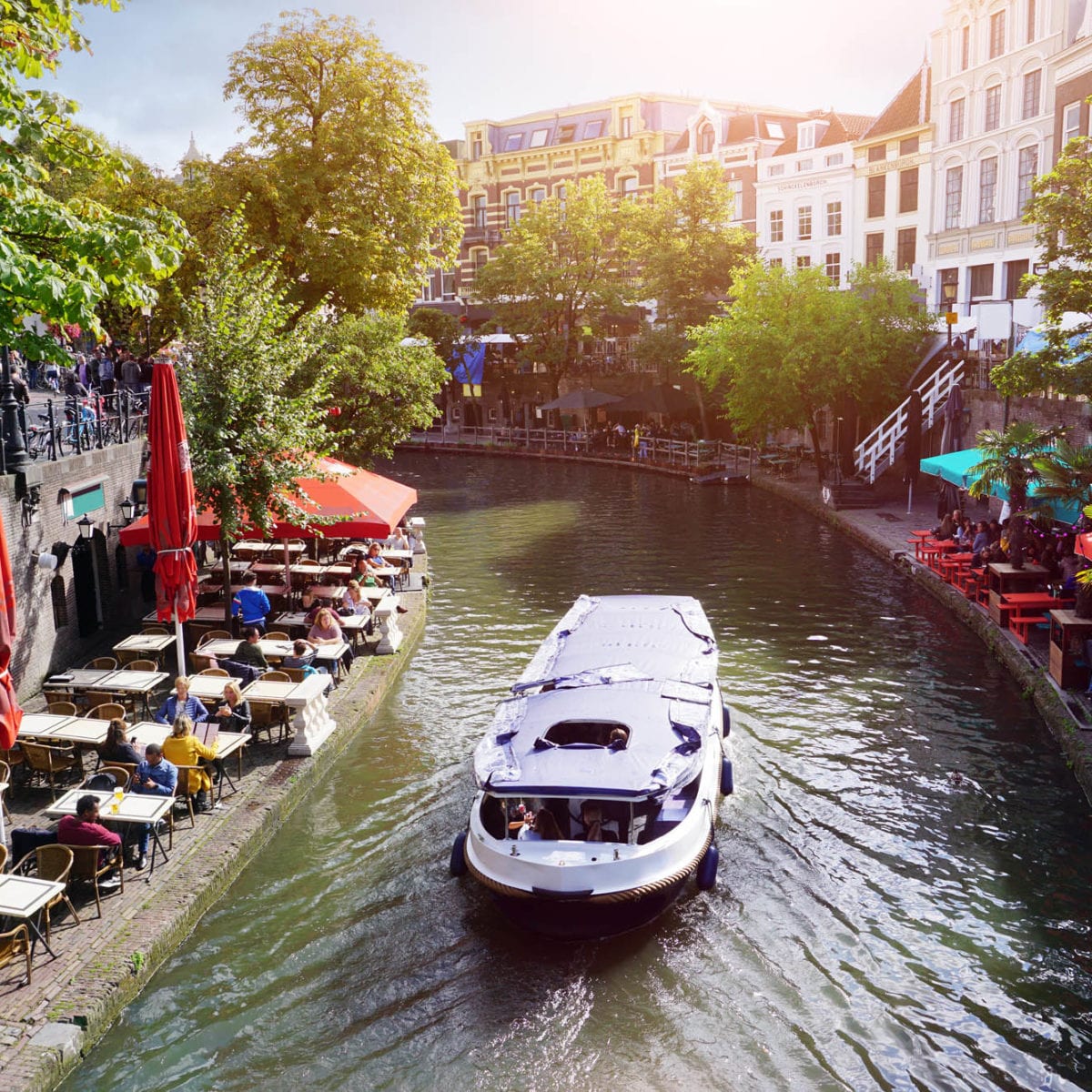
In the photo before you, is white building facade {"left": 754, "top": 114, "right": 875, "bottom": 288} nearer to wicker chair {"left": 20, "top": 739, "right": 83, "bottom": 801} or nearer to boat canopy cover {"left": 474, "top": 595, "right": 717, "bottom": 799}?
boat canopy cover {"left": 474, "top": 595, "right": 717, "bottom": 799}

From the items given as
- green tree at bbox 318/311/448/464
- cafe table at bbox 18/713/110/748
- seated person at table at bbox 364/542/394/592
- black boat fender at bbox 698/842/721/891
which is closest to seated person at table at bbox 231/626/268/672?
cafe table at bbox 18/713/110/748

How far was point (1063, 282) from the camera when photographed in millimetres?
19875

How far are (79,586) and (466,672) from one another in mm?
7029

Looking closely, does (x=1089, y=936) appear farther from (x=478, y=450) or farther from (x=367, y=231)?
(x=478, y=450)

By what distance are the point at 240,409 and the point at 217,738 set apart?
6.42 metres

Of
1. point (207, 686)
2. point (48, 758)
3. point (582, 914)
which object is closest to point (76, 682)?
point (207, 686)

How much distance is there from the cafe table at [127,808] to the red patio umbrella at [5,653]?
148 cm

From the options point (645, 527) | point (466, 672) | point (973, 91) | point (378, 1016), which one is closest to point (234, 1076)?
point (378, 1016)

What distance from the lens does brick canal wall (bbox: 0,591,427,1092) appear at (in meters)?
8.69

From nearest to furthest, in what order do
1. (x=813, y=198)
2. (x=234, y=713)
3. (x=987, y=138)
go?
(x=234, y=713) → (x=987, y=138) → (x=813, y=198)

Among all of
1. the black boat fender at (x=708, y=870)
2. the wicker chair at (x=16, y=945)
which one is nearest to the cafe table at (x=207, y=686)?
the wicker chair at (x=16, y=945)

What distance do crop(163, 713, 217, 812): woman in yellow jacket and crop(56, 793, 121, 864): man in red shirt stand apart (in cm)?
196

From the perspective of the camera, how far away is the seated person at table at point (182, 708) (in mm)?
13867

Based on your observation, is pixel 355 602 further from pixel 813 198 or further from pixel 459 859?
pixel 813 198
